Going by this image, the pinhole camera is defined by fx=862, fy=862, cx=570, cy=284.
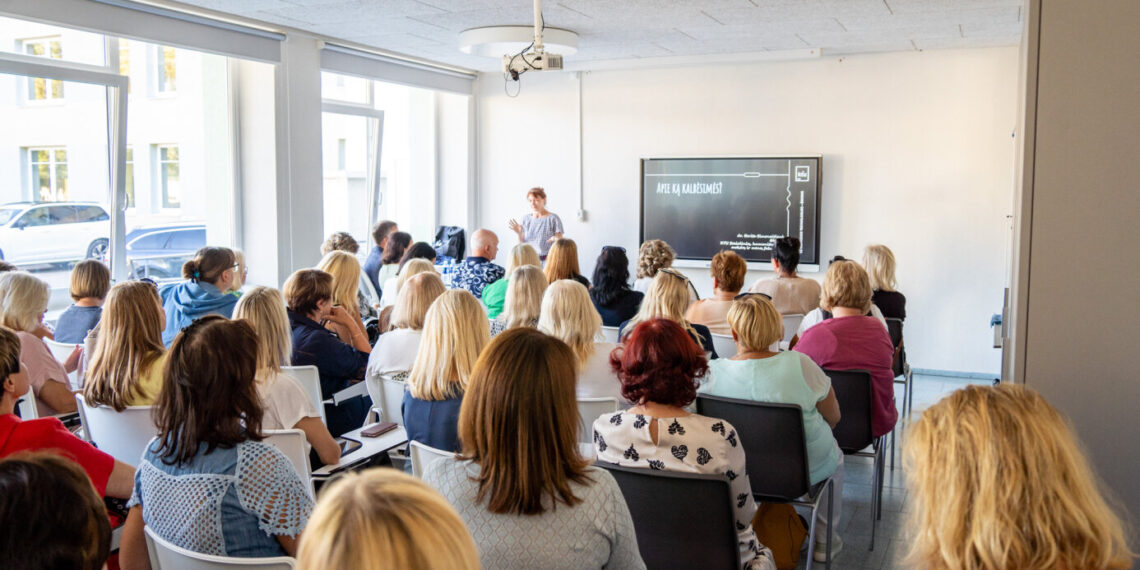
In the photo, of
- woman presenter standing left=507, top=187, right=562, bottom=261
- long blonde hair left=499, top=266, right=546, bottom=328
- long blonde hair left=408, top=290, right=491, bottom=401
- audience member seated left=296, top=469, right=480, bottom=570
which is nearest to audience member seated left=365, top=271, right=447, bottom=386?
long blonde hair left=499, top=266, right=546, bottom=328

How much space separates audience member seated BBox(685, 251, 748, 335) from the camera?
185 inches

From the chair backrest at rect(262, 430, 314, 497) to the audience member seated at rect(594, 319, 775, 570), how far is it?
34.0 inches

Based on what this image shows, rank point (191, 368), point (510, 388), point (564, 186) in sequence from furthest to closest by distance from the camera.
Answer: point (564, 186)
point (191, 368)
point (510, 388)

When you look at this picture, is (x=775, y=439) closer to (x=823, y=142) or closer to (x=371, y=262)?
(x=371, y=262)

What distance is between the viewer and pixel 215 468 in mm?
1936

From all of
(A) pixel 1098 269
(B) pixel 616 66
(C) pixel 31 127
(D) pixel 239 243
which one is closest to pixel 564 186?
(B) pixel 616 66

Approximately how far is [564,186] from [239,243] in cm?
344

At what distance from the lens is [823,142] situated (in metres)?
7.87

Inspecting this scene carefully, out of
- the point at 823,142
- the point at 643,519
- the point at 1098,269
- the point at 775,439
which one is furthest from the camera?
the point at 823,142

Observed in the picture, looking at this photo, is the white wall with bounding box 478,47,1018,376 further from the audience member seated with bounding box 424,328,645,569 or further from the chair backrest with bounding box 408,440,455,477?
the audience member seated with bounding box 424,328,645,569

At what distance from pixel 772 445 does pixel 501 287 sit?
→ 253 cm

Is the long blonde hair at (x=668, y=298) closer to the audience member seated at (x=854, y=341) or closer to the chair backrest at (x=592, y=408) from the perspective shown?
the audience member seated at (x=854, y=341)

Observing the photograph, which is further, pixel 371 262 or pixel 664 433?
pixel 371 262

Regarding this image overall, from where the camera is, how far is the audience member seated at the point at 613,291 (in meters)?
4.98
